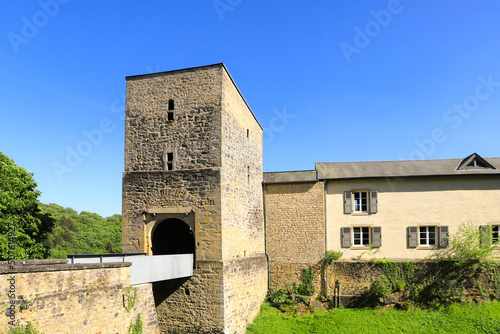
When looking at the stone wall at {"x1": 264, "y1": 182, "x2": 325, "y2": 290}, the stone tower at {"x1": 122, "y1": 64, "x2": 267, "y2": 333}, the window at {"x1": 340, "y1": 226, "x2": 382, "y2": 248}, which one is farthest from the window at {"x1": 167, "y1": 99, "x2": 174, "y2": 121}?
the window at {"x1": 340, "y1": 226, "x2": 382, "y2": 248}

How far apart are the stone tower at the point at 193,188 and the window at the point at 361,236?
5.38 metres

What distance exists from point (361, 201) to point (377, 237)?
1.90 m

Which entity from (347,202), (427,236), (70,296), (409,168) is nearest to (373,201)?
(347,202)

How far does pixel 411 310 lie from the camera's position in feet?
53.6

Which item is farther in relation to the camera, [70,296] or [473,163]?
[473,163]

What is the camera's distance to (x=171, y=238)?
15.9 metres

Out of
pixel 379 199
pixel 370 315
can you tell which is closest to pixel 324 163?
pixel 379 199

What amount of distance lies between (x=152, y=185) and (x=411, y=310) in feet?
40.9

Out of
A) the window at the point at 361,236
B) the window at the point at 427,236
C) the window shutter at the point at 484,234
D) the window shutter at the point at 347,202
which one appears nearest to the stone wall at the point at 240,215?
the window at the point at 361,236

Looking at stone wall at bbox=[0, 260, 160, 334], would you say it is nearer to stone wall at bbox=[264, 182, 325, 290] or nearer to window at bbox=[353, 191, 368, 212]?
stone wall at bbox=[264, 182, 325, 290]

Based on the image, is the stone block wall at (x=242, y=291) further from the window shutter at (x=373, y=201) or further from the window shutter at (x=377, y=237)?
the window shutter at (x=373, y=201)

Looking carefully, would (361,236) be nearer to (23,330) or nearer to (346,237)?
(346,237)

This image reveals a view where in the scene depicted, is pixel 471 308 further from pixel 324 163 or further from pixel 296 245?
pixel 324 163

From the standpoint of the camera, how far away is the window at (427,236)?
17.8 metres
